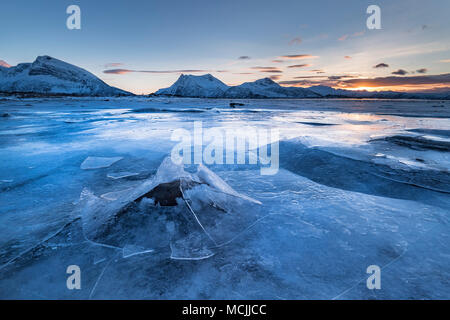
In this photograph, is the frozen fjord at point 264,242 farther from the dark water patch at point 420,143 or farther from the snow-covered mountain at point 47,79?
the snow-covered mountain at point 47,79

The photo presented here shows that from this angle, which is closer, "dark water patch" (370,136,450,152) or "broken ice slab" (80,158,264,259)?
"broken ice slab" (80,158,264,259)

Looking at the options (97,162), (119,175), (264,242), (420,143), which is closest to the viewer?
(264,242)

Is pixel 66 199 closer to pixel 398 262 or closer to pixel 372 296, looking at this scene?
pixel 372 296

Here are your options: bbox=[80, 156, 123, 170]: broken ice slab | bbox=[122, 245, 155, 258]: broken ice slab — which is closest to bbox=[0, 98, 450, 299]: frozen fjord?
bbox=[122, 245, 155, 258]: broken ice slab

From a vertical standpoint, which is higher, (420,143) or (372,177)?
(420,143)

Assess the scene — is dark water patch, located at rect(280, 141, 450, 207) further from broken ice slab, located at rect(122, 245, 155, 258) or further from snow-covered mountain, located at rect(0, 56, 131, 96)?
snow-covered mountain, located at rect(0, 56, 131, 96)

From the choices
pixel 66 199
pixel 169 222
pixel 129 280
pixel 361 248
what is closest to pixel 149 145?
pixel 66 199

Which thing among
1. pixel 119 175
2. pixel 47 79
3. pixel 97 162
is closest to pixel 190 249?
pixel 119 175

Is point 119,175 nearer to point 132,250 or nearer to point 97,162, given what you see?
point 97,162
